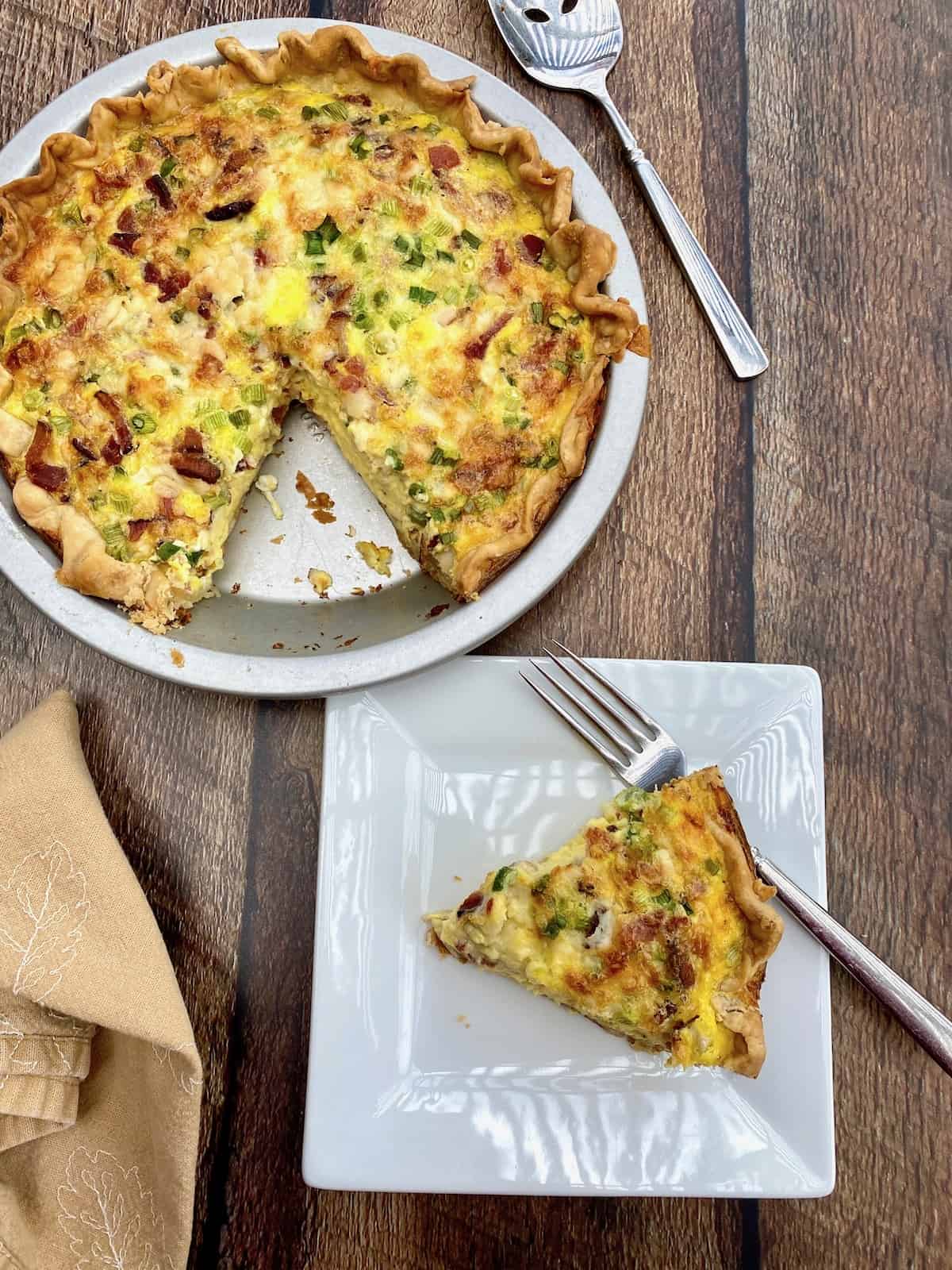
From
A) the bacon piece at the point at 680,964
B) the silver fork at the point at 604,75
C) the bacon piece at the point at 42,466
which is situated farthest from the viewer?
the silver fork at the point at 604,75

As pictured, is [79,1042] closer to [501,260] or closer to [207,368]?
[207,368]

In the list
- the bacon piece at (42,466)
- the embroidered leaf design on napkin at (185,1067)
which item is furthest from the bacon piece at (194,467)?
the embroidered leaf design on napkin at (185,1067)

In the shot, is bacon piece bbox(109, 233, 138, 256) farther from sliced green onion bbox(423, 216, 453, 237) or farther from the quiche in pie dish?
sliced green onion bbox(423, 216, 453, 237)

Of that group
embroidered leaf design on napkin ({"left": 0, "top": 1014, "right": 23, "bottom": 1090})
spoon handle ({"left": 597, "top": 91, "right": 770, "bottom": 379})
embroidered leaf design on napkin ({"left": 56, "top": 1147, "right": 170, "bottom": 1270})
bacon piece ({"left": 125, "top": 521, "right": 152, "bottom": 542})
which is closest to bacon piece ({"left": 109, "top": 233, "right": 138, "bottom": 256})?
bacon piece ({"left": 125, "top": 521, "right": 152, "bottom": 542})

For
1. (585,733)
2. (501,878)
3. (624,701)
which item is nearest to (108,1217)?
(501,878)

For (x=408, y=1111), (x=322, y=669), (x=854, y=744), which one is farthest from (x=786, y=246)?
Answer: (x=408, y=1111)

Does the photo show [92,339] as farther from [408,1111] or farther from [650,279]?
[408,1111]

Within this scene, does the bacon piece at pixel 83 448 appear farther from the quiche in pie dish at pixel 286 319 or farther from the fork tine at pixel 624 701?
the fork tine at pixel 624 701
